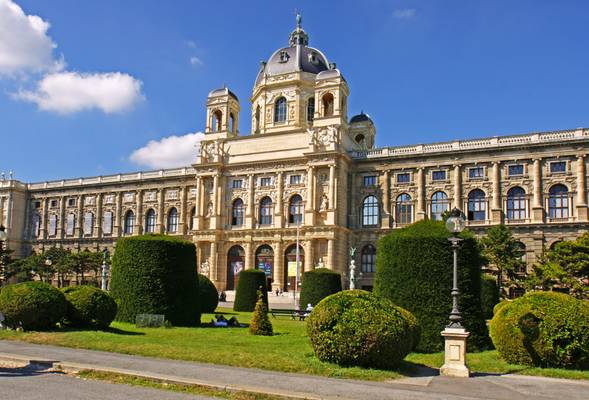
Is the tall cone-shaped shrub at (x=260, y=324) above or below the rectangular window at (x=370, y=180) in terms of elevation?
below

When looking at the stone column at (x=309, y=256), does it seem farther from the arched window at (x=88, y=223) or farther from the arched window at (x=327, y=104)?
the arched window at (x=88, y=223)

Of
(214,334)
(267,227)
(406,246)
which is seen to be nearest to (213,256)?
(267,227)

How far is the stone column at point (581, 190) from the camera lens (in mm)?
50250

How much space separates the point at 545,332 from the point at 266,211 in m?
47.3

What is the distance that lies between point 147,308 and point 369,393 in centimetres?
1624

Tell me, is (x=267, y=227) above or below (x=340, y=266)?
above

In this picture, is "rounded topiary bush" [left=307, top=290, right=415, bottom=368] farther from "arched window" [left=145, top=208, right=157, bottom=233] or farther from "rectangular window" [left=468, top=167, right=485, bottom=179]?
"arched window" [left=145, top=208, right=157, bottom=233]

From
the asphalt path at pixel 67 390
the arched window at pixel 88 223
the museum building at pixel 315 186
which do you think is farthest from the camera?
the arched window at pixel 88 223

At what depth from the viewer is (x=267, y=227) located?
202ft

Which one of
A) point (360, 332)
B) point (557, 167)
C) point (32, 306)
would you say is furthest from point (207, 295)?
point (557, 167)

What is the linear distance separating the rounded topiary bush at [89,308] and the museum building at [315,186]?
32890 millimetres

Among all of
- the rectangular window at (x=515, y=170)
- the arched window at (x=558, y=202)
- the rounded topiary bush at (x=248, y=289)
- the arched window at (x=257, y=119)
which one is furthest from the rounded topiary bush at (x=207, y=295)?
the arched window at (x=257, y=119)

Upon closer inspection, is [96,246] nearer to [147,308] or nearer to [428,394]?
[147,308]

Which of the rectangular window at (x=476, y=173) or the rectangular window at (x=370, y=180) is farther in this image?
the rectangular window at (x=370, y=180)
